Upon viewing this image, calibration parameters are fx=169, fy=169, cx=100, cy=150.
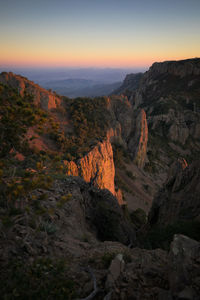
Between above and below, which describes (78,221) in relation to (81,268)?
below

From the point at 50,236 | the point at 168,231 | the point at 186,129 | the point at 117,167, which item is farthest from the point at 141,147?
the point at 50,236

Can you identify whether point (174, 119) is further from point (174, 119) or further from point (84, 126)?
point (84, 126)

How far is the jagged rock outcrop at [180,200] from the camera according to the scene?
8984mm

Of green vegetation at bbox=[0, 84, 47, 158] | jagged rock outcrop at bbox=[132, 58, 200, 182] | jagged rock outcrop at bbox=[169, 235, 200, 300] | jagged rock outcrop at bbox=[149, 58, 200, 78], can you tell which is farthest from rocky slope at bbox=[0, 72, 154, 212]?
jagged rock outcrop at bbox=[149, 58, 200, 78]

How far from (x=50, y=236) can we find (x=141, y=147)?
3791cm

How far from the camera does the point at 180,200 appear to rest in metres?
10.3

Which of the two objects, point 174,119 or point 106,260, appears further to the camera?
point 174,119

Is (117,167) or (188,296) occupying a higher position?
(188,296)

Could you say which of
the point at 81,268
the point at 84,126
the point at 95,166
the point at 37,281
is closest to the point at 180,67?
the point at 84,126

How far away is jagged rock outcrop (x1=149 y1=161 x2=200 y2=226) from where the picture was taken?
29.5 ft

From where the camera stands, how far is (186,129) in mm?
59344

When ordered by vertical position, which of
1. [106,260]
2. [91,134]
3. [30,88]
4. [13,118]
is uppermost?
[30,88]

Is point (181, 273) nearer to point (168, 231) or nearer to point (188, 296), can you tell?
point (188, 296)

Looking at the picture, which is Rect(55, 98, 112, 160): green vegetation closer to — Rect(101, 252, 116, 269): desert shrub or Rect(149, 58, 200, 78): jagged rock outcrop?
Rect(101, 252, 116, 269): desert shrub
